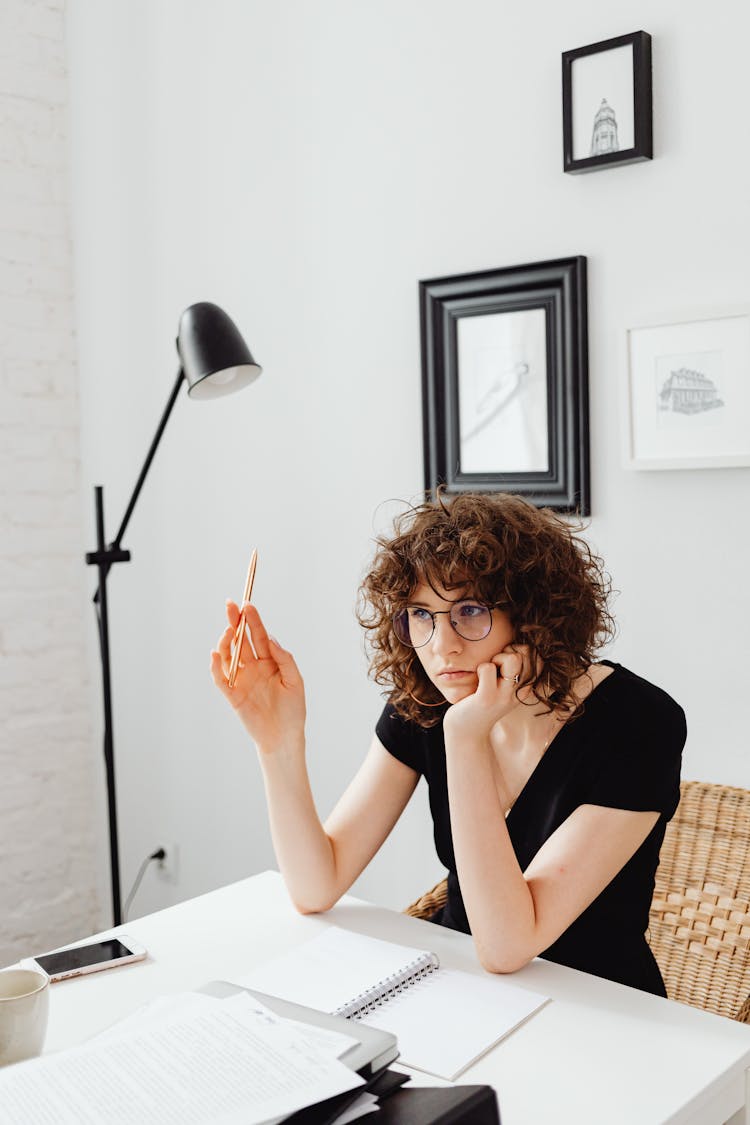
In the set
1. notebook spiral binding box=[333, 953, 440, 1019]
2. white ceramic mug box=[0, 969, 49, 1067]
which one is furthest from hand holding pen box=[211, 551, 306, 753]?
white ceramic mug box=[0, 969, 49, 1067]

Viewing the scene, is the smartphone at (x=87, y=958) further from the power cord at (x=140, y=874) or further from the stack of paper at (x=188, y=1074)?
the power cord at (x=140, y=874)

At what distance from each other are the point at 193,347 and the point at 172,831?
142cm

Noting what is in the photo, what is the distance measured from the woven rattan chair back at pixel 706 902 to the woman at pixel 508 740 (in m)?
0.23

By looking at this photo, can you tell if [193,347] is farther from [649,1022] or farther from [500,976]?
[649,1022]

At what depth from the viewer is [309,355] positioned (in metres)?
2.57

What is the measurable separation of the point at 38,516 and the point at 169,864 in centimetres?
97

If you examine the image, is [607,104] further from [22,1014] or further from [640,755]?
[22,1014]

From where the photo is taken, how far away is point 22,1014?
1.09 metres

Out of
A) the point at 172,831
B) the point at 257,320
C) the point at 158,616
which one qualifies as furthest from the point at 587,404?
the point at 172,831

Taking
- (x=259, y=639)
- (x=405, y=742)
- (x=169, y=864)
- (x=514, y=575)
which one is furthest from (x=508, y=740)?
(x=169, y=864)

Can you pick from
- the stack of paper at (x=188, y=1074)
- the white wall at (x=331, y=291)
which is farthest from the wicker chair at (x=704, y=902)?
the stack of paper at (x=188, y=1074)

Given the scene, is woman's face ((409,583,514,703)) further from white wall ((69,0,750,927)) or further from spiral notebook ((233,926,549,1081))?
white wall ((69,0,750,927))

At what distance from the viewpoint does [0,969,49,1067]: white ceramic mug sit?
3.54 feet

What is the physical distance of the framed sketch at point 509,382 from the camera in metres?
2.12
